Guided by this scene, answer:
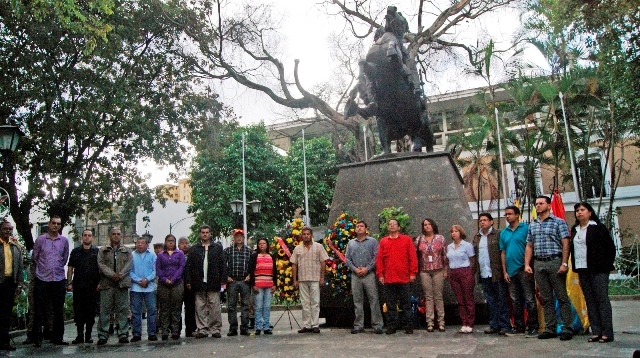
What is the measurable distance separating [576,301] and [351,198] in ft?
12.9

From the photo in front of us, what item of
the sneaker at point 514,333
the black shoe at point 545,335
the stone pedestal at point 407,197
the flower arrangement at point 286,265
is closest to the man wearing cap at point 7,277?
the flower arrangement at point 286,265

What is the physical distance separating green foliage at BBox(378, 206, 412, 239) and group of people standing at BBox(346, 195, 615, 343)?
0.30 metres

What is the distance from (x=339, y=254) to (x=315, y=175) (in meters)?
23.2

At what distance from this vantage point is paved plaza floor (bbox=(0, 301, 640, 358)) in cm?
591

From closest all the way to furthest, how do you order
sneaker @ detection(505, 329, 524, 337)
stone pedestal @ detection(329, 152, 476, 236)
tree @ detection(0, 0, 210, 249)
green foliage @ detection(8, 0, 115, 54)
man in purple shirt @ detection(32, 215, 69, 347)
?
sneaker @ detection(505, 329, 524, 337), green foliage @ detection(8, 0, 115, 54), man in purple shirt @ detection(32, 215, 69, 347), stone pedestal @ detection(329, 152, 476, 236), tree @ detection(0, 0, 210, 249)

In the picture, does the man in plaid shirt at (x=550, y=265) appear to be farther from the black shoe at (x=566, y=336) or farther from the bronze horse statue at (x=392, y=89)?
the bronze horse statue at (x=392, y=89)

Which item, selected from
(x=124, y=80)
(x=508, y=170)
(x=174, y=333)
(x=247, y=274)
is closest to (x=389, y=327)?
(x=247, y=274)

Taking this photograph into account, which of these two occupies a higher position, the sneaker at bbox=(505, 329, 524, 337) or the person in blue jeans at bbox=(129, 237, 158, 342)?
the person in blue jeans at bbox=(129, 237, 158, 342)

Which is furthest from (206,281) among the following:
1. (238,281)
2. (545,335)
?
(545,335)

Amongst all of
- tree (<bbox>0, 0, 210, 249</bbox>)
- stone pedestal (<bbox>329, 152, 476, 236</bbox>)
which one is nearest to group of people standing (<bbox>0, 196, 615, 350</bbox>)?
stone pedestal (<bbox>329, 152, 476, 236</bbox>)

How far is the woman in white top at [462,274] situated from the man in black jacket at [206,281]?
3.46 meters

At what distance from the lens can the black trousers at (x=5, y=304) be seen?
8.09 m

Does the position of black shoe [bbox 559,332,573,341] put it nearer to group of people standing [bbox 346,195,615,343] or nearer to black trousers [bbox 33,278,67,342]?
group of people standing [bbox 346,195,615,343]

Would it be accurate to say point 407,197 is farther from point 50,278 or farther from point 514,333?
point 50,278
